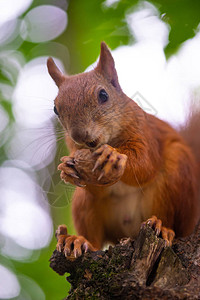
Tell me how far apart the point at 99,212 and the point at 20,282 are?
2.52 ft

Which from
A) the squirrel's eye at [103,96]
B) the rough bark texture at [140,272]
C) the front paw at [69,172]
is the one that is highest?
the squirrel's eye at [103,96]

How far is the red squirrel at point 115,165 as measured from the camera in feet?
4.07

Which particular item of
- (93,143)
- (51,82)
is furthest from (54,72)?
(93,143)

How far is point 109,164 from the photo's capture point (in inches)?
45.1

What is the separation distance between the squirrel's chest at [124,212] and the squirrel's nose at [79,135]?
40cm

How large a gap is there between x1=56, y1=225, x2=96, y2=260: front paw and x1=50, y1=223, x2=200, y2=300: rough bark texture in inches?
2.3

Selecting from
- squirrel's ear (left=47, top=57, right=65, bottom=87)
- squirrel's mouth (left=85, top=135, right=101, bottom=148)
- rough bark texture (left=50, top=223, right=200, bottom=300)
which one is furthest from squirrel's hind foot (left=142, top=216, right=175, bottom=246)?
squirrel's ear (left=47, top=57, right=65, bottom=87)

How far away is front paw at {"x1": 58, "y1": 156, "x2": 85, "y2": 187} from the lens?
4.02 ft

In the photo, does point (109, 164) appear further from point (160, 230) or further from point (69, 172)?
point (160, 230)

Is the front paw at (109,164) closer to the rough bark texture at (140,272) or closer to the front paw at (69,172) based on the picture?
the front paw at (69,172)

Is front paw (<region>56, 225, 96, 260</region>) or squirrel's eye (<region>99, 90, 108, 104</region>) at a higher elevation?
squirrel's eye (<region>99, 90, 108, 104</region>)

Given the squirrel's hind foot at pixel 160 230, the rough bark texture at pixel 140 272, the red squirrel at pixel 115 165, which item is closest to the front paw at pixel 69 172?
the red squirrel at pixel 115 165

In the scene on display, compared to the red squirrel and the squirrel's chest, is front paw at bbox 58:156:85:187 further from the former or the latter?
the squirrel's chest

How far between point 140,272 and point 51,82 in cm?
82
